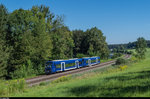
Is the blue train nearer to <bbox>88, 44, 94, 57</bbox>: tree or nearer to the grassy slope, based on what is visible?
the grassy slope

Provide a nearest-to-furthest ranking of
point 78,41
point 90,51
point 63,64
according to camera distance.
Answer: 1. point 63,64
2. point 90,51
3. point 78,41

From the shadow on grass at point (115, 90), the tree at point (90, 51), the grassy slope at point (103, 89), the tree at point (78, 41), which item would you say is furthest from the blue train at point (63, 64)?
the tree at point (78, 41)

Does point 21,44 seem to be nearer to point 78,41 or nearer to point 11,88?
point 11,88

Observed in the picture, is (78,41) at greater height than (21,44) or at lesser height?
greater

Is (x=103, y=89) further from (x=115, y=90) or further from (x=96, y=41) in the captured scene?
(x=96, y=41)

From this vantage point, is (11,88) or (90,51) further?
(90,51)

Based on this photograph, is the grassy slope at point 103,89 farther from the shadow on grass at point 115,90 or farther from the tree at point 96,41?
the tree at point 96,41

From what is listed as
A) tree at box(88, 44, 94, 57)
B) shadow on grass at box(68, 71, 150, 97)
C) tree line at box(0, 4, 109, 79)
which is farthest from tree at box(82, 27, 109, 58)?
shadow on grass at box(68, 71, 150, 97)

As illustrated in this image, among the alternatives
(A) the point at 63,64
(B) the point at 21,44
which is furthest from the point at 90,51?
(B) the point at 21,44

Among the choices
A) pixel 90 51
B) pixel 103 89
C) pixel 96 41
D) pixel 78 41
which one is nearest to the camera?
pixel 103 89

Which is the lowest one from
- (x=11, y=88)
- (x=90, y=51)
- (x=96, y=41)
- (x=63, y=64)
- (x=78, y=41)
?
(x=11, y=88)

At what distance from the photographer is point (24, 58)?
34.0 m

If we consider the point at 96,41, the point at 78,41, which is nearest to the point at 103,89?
the point at 96,41

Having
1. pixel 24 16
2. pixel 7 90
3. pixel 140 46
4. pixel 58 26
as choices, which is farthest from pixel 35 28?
pixel 140 46
